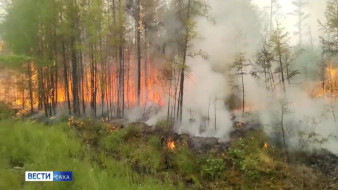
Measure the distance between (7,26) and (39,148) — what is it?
→ 1711 centimetres

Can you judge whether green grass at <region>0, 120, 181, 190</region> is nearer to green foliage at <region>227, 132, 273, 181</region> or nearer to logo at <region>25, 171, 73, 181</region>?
logo at <region>25, 171, 73, 181</region>

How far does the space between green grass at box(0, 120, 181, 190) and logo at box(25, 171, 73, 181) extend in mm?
96

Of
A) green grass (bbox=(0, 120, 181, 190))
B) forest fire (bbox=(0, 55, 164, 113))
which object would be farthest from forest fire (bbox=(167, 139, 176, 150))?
forest fire (bbox=(0, 55, 164, 113))

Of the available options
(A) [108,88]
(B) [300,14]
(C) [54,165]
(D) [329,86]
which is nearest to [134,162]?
(C) [54,165]

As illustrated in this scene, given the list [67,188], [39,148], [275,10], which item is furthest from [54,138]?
[275,10]

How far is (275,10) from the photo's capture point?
39781 mm

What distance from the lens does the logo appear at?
15.7 feet

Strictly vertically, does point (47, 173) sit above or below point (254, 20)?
below

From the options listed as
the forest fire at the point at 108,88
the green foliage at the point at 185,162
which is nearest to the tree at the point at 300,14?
the forest fire at the point at 108,88

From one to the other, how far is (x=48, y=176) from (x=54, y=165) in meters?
0.38

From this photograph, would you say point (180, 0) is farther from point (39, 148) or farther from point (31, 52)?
point (39, 148)

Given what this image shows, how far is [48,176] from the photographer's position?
4863mm

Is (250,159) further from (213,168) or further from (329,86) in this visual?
(329,86)

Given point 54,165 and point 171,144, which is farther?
point 171,144
